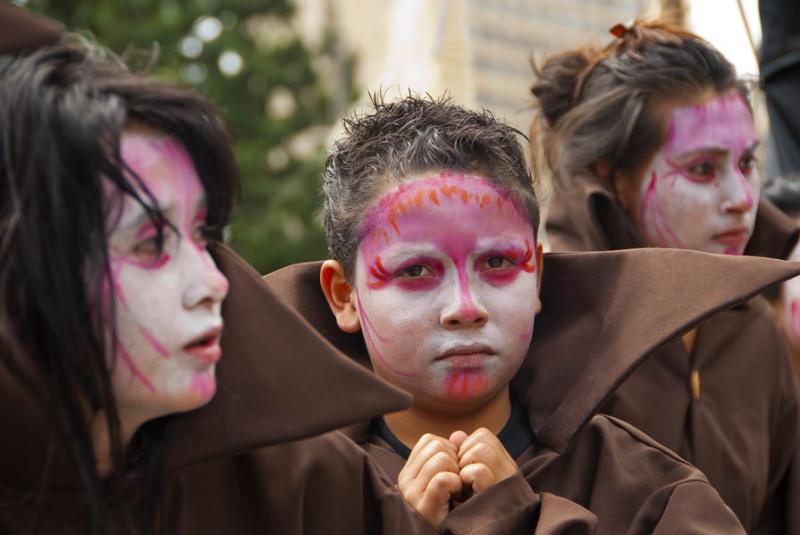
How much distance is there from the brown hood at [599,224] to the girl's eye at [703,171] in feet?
0.64

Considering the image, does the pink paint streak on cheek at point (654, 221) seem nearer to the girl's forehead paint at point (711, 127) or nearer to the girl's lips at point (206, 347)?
the girl's forehead paint at point (711, 127)

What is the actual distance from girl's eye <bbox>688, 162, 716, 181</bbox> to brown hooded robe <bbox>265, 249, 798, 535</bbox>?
618 millimetres

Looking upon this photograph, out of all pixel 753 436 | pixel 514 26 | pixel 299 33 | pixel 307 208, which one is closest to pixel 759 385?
pixel 753 436

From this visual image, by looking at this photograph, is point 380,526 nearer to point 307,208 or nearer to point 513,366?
point 513,366

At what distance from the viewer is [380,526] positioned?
2332 millimetres

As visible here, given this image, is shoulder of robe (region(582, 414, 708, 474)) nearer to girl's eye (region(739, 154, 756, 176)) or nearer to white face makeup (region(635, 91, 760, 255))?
white face makeup (region(635, 91, 760, 255))

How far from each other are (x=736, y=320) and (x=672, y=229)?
27 centimetres

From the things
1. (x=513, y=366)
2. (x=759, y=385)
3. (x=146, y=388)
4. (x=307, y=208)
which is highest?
(x=146, y=388)

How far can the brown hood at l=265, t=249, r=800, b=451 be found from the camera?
102 inches

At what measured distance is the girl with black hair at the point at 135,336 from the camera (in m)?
1.92

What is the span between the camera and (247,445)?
6.87 ft

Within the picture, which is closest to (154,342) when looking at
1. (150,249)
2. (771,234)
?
(150,249)

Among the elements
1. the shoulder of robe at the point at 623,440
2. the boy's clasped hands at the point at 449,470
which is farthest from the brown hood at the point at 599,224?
the boy's clasped hands at the point at 449,470

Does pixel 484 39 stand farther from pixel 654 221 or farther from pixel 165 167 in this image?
pixel 165 167
